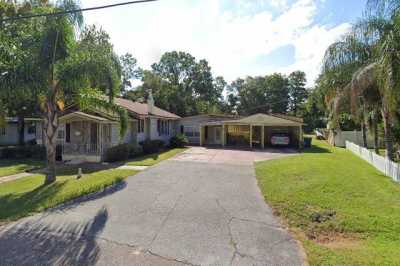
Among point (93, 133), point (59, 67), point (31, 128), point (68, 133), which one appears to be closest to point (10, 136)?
point (31, 128)

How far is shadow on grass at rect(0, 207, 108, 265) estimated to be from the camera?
4.44 metres

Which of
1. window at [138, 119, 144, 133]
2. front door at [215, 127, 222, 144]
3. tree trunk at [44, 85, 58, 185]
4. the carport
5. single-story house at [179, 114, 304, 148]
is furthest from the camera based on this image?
front door at [215, 127, 222, 144]

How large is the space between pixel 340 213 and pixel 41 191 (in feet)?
31.8

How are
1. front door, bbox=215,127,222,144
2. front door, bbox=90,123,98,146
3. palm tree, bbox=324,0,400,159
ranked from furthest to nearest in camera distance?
front door, bbox=215,127,222,144, front door, bbox=90,123,98,146, palm tree, bbox=324,0,400,159

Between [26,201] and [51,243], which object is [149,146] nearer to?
[26,201]

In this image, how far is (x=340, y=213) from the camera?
6.33m

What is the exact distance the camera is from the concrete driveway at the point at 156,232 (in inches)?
Answer: 177

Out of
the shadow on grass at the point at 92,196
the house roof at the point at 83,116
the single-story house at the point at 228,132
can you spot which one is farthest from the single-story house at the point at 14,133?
the shadow on grass at the point at 92,196

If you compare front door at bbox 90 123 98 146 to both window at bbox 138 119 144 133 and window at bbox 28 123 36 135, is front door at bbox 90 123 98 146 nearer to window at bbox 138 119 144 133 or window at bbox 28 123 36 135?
window at bbox 138 119 144 133

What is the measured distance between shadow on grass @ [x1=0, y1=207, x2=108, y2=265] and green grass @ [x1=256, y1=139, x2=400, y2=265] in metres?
4.05

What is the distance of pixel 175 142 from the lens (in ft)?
84.4

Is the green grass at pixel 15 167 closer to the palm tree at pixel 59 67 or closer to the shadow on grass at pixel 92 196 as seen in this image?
the palm tree at pixel 59 67

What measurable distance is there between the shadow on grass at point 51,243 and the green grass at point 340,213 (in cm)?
405

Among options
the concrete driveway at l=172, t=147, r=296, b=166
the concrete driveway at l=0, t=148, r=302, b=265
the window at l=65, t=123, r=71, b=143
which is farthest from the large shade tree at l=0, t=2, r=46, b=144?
the concrete driveway at l=172, t=147, r=296, b=166
